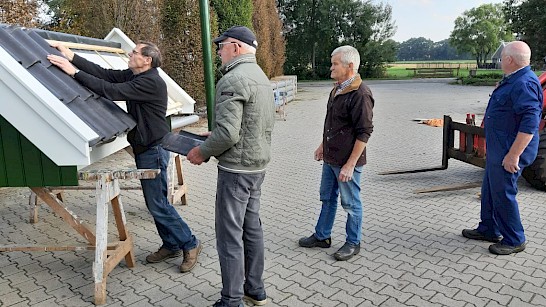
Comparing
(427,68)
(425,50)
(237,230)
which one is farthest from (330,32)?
(425,50)

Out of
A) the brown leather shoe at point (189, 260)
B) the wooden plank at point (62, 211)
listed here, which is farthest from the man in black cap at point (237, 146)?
the wooden plank at point (62, 211)

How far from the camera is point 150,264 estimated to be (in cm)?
441

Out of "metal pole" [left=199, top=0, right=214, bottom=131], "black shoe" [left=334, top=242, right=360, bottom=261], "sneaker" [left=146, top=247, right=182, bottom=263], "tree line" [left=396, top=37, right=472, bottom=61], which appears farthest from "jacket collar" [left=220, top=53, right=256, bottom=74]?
"tree line" [left=396, top=37, right=472, bottom=61]

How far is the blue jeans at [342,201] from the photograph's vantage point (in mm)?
4359

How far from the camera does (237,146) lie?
10.4 ft

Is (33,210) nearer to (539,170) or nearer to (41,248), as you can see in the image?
(41,248)

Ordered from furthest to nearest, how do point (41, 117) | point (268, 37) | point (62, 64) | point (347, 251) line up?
point (268, 37) → point (347, 251) → point (62, 64) → point (41, 117)

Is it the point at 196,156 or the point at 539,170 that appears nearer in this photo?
the point at 196,156

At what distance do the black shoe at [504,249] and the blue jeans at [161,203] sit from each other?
2.64 metres

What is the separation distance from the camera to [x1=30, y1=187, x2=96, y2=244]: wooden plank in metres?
3.80

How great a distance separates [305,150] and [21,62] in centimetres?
740

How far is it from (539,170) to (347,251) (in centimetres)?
328

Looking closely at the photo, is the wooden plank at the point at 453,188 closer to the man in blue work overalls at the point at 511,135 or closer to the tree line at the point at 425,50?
the man in blue work overalls at the point at 511,135

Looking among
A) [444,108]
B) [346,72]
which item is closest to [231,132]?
[346,72]
